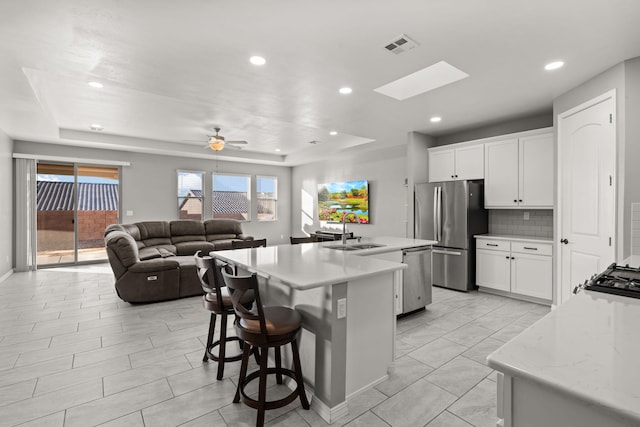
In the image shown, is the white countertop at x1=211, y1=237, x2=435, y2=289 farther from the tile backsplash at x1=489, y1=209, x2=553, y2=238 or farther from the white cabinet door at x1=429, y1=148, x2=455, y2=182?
the tile backsplash at x1=489, y1=209, x2=553, y2=238

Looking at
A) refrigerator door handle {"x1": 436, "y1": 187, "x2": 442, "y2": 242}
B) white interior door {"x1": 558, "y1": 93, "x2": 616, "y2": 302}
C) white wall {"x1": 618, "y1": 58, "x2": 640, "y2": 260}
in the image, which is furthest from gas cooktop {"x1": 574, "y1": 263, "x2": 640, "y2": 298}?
refrigerator door handle {"x1": 436, "y1": 187, "x2": 442, "y2": 242}

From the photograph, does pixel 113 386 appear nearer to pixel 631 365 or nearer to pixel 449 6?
pixel 631 365

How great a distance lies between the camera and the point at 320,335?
2.01 m

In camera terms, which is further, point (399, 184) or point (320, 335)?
point (399, 184)

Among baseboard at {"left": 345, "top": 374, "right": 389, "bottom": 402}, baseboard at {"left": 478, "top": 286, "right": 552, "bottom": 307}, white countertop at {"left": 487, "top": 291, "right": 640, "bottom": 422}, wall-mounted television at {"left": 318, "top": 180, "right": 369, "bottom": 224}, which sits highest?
wall-mounted television at {"left": 318, "top": 180, "right": 369, "bottom": 224}

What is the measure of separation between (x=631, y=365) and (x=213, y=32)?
2.84 m

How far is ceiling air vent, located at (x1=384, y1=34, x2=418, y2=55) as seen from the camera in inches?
95.6

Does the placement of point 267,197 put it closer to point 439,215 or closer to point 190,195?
point 190,195

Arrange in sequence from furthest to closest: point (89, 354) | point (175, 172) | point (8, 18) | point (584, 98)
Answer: point (175, 172), point (584, 98), point (89, 354), point (8, 18)

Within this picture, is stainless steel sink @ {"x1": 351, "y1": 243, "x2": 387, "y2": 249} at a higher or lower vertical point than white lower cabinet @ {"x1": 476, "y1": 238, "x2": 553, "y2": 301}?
higher

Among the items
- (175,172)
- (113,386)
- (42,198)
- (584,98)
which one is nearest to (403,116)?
(584,98)

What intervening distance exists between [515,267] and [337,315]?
355 centimetres

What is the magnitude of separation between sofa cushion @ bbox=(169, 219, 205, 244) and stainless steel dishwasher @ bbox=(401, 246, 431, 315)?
5.34m

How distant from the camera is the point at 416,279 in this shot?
3725 millimetres
